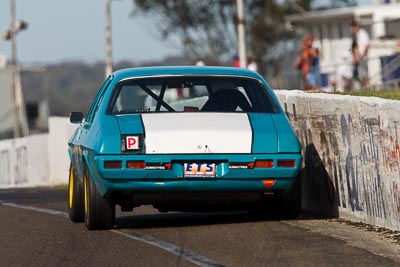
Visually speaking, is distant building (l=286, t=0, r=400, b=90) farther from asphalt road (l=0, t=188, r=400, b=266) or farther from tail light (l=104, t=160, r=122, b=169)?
tail light (l=104, t=160, r=122, b=169)

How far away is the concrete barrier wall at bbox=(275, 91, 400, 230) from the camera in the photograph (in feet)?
33.5

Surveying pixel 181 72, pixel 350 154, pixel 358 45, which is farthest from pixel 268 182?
pixel 358 45

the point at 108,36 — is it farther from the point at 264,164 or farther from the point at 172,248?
the point at 172,248

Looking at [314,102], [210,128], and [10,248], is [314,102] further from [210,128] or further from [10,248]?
[10,248]

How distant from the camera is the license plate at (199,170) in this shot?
413 inches

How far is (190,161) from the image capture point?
10.5 meters

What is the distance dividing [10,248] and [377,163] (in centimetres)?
297

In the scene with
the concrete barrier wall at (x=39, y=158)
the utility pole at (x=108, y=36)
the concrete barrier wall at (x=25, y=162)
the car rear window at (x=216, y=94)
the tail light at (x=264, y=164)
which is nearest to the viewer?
the tail light at (x=264, y=164)

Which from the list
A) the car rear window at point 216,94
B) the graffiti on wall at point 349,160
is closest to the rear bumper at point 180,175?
the graffiti on wall at point 349,160

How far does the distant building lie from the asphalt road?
20158 millimetres

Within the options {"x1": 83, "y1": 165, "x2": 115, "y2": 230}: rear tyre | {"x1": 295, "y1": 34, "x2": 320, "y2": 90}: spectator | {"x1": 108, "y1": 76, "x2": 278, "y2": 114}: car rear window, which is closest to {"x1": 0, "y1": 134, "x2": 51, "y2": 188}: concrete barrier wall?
{"x1": 295, "y1": 34, "x2": 320, "y2": 90}: spectator

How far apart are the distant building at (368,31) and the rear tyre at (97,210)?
20878 mm

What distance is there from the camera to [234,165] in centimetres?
1054

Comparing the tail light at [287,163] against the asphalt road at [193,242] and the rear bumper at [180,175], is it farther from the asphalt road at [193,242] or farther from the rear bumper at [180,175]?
the asphalt road at [193,242]
